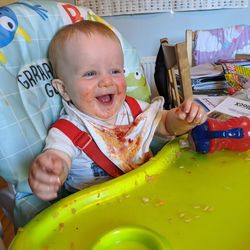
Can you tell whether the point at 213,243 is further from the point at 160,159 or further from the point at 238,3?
the point at 238,3

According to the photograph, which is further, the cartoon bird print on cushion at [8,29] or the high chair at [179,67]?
the high chair at [179,67]

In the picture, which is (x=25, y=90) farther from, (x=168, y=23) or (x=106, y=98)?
(x=168, y=23)

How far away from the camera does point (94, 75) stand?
0.73 meters

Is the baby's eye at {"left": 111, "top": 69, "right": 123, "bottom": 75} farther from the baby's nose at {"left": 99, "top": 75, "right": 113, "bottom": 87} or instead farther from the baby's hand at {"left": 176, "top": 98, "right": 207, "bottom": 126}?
the baby's hand at {"left": 176, "top": 98, "right": 207, "bottom": 126}

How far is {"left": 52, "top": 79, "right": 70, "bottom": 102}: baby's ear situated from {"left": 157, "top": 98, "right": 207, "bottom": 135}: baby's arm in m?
0.23

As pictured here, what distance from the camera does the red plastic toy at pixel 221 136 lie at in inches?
27.1

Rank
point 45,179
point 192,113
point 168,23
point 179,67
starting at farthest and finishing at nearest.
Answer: point 168,23, point 179,67, point 192,113, point 45,179

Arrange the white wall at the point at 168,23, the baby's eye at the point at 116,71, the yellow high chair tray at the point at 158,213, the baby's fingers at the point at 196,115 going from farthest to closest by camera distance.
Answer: the white wall at the point at 168,23, the baby's eye at the point at 116,71, the baby's fingers at the point at 196,115, the yellow high chair tray at the point at 158,213

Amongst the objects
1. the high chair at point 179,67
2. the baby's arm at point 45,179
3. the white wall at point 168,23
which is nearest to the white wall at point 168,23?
the white wall at point 168,23

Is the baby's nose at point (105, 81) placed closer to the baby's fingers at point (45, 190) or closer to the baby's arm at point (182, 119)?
the baby's arm at point (182, 119)

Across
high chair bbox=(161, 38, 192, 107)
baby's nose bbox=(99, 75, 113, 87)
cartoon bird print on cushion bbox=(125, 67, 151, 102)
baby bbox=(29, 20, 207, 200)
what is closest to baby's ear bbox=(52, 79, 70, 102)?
baby bbox=(29, 20, 207, 200)

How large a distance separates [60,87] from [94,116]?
0.35ft

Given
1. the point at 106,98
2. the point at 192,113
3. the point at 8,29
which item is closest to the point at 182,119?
the point at 192,113

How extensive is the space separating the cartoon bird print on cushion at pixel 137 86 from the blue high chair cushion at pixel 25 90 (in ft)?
0.69
